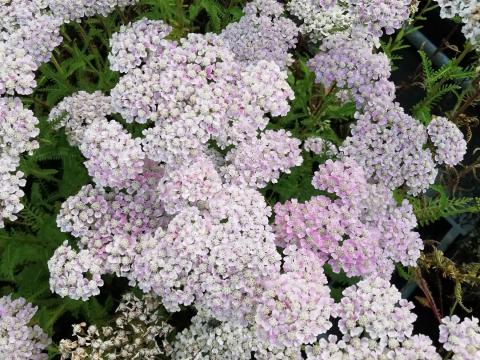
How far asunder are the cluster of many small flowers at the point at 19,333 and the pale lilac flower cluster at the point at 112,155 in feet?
2.86

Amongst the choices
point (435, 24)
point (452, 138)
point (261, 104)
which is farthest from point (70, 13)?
point (435, 24)

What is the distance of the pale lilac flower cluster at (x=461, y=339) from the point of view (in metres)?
2.37

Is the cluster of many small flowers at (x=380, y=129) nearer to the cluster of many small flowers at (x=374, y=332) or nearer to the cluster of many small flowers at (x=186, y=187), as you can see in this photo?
the cluster of many small flowers at (x=186, y=187)

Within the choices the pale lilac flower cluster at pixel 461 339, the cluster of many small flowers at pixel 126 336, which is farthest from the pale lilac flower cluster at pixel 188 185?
the pale lilac flower cluster at pixel 461 339

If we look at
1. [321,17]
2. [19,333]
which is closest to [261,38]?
[321,17]

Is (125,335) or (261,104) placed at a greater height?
(261,104)

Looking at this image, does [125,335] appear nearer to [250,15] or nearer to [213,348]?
[213,348]

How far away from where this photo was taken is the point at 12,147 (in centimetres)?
279

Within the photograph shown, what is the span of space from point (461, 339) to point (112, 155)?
73.2 inches

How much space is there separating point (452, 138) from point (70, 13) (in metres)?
2.43

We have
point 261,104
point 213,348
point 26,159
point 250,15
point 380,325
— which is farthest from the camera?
point 250,15

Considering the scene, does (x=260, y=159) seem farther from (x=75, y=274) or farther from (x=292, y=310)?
(x=75, y=274)

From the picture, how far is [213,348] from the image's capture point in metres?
3.01

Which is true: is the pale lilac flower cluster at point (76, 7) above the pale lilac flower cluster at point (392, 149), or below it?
below
